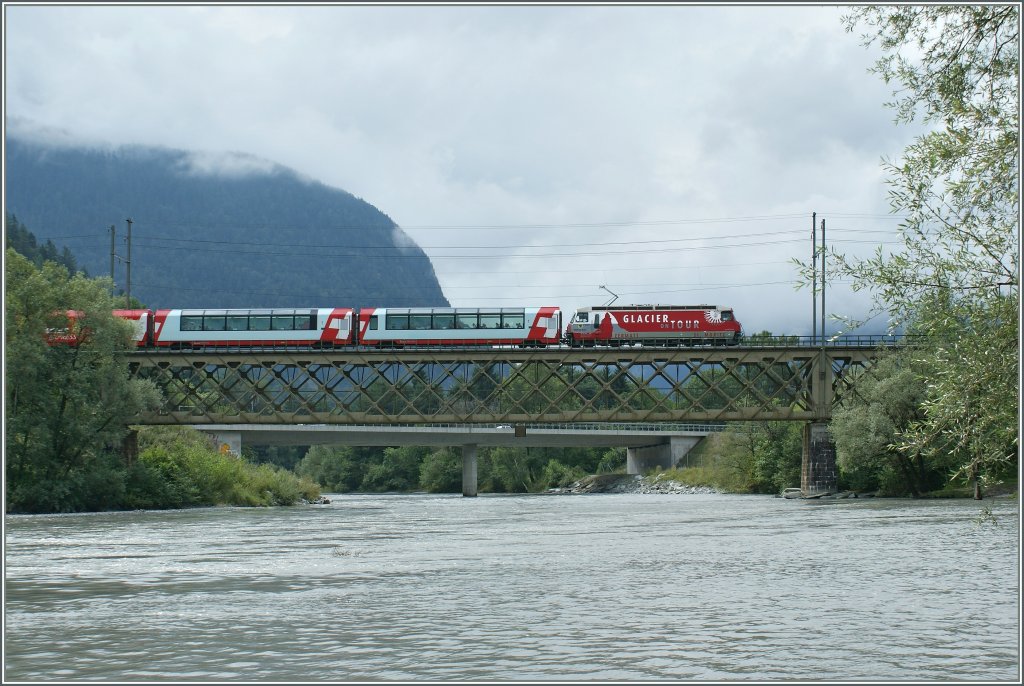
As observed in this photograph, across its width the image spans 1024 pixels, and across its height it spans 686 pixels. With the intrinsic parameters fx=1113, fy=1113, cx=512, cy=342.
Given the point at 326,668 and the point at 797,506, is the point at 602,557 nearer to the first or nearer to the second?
the point at 326,668

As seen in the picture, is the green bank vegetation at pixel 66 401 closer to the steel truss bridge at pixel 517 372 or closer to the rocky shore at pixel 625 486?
the steel truss bridge at pixel 517 372

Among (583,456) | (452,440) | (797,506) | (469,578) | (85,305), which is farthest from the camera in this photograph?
(583,456)

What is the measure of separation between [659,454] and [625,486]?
18.8 ft

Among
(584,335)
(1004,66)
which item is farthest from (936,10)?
(584,335)

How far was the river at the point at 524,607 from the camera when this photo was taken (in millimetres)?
12891

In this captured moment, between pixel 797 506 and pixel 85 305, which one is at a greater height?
pixel 85 305

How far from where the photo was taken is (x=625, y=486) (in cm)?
11288

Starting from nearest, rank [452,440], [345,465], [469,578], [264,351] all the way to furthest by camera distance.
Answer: [469,578] → [264,351] → [452,440] → [345,465]

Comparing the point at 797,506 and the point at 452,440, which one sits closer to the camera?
the point at 797,506

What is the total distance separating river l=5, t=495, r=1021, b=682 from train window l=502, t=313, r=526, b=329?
36.6 metres

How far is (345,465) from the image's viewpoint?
152 m

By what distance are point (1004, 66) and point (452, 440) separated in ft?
316

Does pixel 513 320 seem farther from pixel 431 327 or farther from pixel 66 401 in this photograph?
pixel 66 401

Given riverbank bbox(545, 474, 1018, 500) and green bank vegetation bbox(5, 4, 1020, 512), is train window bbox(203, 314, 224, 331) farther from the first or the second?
riverbank bbox(545, 474, 1018, 500)
